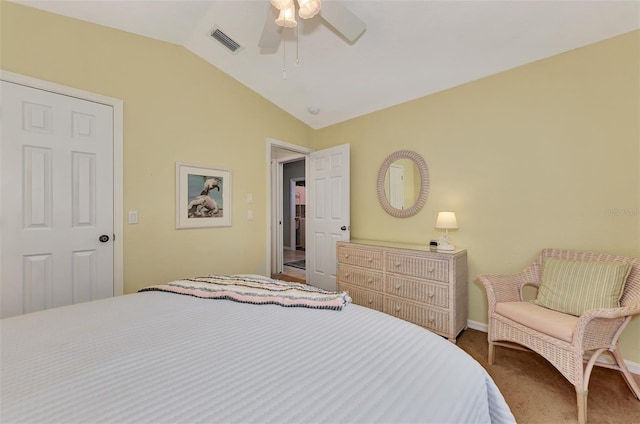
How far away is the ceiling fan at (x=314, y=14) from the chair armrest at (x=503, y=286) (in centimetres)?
204

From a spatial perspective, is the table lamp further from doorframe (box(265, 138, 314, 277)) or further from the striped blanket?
doorframe (box(265, 138, 314, 277))

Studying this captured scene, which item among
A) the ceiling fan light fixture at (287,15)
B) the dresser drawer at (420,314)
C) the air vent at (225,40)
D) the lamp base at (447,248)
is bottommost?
the dresser drawer at (420,314)

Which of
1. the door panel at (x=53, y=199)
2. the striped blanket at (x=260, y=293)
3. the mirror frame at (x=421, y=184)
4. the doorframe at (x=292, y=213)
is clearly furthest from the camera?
the doorframe at (x=292, y=213)

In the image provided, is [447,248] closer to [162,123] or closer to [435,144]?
[435,144]

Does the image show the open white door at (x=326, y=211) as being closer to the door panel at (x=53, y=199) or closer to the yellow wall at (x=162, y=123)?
the yellow wall at (x=162, y=123)

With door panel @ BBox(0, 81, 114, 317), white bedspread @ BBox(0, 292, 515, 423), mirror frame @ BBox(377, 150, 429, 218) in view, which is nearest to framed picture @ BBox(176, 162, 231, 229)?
door panel @ BBox(0, 81, 114, 317)

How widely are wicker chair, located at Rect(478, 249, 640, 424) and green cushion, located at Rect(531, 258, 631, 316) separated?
8cm

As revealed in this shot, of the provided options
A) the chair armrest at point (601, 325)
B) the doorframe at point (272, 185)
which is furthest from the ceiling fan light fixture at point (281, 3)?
the chair armrest at point (601, 325)

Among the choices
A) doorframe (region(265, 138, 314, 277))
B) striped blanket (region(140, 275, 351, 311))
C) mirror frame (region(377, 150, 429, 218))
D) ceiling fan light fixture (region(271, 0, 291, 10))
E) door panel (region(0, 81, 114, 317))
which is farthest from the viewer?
doorframe (region(265, 138, 314, 277))

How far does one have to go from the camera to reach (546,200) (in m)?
2.29

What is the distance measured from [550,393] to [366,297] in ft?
4.96

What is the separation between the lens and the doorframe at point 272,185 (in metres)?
3.43

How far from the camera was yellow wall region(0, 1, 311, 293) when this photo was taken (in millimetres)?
2076

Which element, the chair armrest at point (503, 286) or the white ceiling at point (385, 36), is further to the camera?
the chair armrest at point (503, 286)
